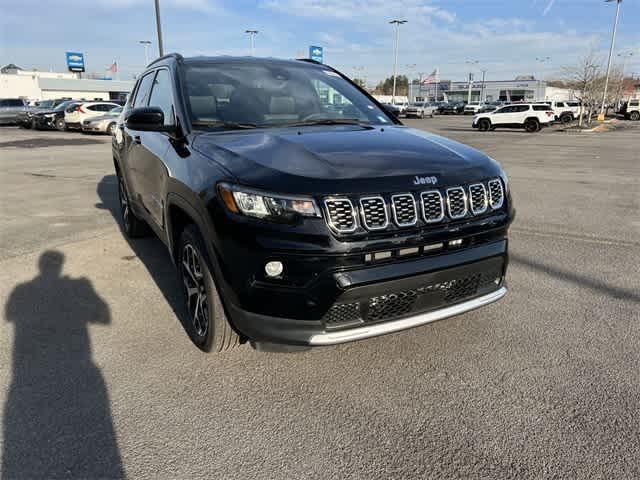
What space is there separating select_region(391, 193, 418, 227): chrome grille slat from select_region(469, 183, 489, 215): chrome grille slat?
0.42 metres

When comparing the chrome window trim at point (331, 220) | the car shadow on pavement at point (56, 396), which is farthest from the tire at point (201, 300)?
the chrome window trim at point (331, 220)

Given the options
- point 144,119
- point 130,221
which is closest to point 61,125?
point 130,221

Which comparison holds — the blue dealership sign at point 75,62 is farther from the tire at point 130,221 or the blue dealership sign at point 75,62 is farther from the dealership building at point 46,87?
the tire at point 130,221

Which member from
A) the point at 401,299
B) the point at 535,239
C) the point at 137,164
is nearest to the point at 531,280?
the point at 535,239

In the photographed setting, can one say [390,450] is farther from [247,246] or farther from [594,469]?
[247,246]

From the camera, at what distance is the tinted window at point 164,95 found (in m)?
3.54

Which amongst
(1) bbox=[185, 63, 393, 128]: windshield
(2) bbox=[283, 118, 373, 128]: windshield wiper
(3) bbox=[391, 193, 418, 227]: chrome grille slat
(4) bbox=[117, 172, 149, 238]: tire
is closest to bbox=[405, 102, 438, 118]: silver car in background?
(4) bbox=[117, 172, 149, 238]: tire

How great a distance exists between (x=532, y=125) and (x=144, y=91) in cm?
3089

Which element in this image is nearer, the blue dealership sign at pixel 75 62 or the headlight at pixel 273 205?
the headlight at pixel 273 205

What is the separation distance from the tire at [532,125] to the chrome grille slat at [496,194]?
1233 inches

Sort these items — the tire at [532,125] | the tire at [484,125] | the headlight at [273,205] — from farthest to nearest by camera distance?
the tire at [484,125] < the tire at [532,125] < the headlight at [273,205]

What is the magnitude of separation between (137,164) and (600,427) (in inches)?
154

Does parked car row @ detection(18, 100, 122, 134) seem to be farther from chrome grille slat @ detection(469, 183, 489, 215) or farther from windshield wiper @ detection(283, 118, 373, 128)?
chrome grille slat @ detection(469, 183, 489, 215)

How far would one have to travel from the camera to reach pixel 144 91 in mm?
4715
